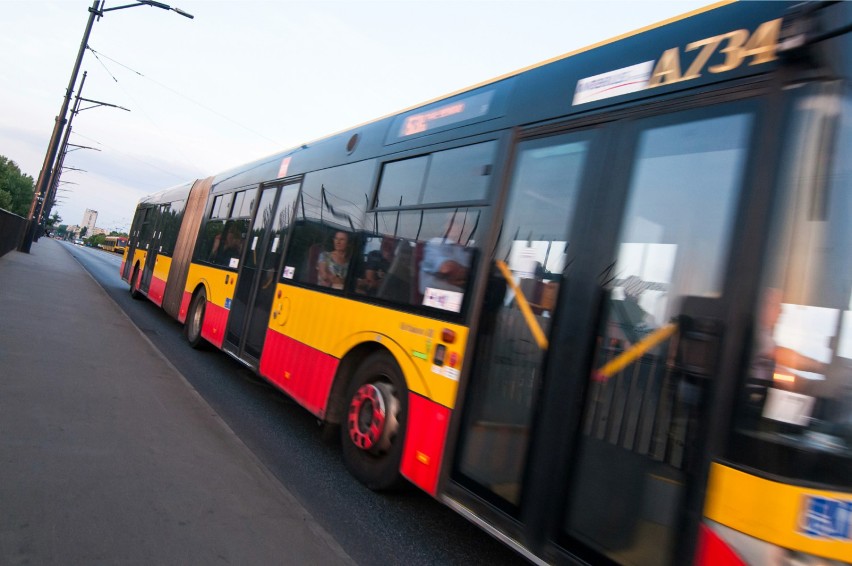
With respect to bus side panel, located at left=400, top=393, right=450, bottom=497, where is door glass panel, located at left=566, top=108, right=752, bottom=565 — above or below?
above

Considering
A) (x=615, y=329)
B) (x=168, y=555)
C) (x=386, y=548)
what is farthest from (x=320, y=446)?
(x=615, y=329)

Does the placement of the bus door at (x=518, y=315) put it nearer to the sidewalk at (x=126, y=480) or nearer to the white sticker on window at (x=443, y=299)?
the white sticker on window at (x=443, y=299)

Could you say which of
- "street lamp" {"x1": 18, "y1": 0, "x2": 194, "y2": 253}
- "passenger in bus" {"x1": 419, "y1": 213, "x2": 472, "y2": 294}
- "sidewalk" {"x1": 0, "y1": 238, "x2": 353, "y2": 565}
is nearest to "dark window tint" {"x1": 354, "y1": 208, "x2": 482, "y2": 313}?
"passenger in bus" {"x1": 419, "y1": 213, "x2": 472, "y2": 294}

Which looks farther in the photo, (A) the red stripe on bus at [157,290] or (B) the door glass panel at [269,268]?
(A) the red stripe on bus at [157,290]

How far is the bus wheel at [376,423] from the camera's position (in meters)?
4.42

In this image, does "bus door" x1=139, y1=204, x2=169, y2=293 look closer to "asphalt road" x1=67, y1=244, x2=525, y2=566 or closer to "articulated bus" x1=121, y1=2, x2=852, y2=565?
"asphalt road" x1=67, y1=244, x2=525, y2=566

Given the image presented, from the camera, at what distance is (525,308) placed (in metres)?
3.52

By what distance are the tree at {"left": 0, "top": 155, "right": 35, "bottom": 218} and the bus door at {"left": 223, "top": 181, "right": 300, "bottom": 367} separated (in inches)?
3285

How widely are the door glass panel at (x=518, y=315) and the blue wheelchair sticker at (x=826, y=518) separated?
1.40 metres

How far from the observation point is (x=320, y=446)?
570 cm

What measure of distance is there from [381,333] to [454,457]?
1.30 metres

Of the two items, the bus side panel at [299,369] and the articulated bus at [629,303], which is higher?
the articulated bus at [629,303]

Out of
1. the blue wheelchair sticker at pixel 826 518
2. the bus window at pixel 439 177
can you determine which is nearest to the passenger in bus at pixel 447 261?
the bus window at pixel 439 177

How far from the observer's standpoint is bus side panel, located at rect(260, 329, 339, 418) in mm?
5410
